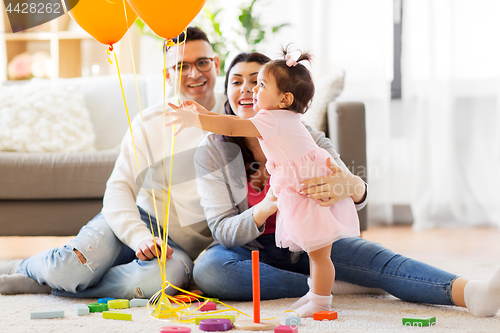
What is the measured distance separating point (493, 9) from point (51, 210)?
8.01ft

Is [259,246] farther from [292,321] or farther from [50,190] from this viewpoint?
[50,190]

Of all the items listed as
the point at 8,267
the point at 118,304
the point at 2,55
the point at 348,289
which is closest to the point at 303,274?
the point at 348,289

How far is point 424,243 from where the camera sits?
2197 millimetres

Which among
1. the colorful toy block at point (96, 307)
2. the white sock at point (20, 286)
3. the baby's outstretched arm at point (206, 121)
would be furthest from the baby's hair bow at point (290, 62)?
the white sock at point (20, 286)

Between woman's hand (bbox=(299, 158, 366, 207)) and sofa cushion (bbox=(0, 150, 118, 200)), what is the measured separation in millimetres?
1038

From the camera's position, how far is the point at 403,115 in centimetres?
275

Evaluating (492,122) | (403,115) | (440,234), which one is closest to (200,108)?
(440,234)

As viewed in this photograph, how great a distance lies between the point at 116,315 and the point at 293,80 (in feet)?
2.12

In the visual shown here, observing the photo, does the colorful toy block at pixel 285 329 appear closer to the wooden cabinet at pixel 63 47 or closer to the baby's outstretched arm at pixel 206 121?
the baby's outstretched arm at pixel 206 121

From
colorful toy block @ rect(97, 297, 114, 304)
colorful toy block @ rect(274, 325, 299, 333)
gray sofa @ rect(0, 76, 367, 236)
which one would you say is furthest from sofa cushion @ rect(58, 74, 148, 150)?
colorful toy block @ rect(274, 325, 299, 333)

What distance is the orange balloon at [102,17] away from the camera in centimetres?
106

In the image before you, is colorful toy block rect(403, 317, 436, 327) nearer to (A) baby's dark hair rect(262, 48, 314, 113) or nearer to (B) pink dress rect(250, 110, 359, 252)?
(B) pink dress rect(250, 110, 359, 252)

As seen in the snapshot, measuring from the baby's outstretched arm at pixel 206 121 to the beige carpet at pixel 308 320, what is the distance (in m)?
0.40

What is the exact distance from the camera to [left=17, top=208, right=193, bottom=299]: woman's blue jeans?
124 cm
